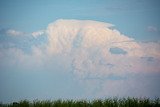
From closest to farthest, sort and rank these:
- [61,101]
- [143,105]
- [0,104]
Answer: [143,105] → [61,101] → [0,104]

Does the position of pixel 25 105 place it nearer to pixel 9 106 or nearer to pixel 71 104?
pixel 9 106

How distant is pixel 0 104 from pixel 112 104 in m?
13.7

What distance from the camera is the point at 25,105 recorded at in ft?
105

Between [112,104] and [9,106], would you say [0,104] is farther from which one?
[112,104]

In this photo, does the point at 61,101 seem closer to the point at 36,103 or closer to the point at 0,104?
the point at 36,103

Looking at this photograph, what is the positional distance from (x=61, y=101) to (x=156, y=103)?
28.1 ft

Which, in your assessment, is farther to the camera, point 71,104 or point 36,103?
point 36,103

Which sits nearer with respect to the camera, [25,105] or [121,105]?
[121,105]

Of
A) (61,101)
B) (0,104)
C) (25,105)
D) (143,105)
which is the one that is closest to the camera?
(143,105)

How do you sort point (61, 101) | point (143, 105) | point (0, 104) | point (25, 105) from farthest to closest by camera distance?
point (0, 104)
point (25, 105)
point (61, 101)
point (143, 105)

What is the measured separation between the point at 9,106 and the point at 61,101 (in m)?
6.91

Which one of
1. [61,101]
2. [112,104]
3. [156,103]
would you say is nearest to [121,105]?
[112,104]

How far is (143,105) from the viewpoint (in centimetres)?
2734

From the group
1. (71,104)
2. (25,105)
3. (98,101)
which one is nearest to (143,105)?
(98,101)
